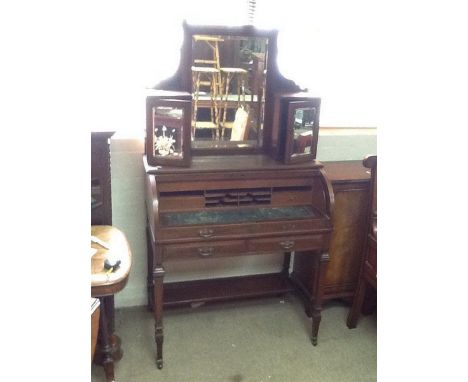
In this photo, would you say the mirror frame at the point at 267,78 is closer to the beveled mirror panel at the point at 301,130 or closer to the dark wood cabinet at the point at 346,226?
the beveled mirror panel at the point at 301,130

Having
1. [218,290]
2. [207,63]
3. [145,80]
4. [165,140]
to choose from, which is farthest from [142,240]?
[207,63]

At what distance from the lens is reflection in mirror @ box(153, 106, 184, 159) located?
1.82 m

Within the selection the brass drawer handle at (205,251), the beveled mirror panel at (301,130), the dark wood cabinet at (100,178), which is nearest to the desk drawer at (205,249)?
the brass drawer handle at (205,251)

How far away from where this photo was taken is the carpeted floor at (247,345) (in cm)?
194

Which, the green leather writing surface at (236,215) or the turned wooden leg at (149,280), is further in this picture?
the turned wooden leg at (149,280)

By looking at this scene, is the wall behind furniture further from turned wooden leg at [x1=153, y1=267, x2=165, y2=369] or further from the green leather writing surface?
turned wooden leg at [x1=153, y1=267, x2=165, y2=369]

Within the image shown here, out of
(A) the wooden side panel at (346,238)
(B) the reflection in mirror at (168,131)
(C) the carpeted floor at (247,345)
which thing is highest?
(B) the reflection in mirror at (168,131)

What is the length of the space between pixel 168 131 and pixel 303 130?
24.9 inches

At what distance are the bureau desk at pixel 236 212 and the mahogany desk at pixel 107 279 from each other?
0.17 meters

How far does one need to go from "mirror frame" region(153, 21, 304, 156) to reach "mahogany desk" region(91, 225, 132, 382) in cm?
56

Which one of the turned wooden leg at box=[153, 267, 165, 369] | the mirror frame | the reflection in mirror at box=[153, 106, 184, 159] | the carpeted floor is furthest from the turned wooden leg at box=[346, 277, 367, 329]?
the reflection in mirror at box=[153, 106, 184, 159]

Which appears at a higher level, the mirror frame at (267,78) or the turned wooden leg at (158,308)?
the mirror frame at (267,78)
